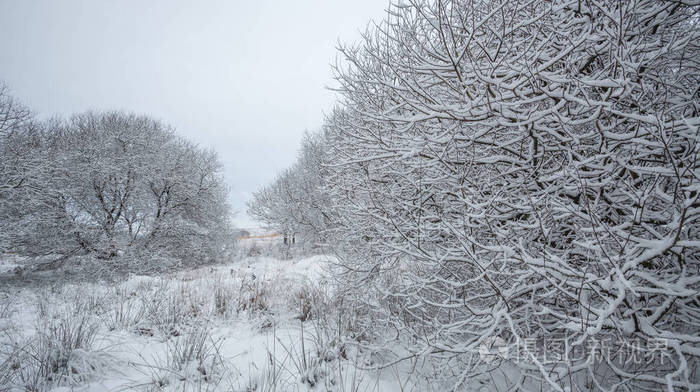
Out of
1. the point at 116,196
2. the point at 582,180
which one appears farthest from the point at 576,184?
the point at 116,196

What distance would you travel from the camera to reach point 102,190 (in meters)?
10.7

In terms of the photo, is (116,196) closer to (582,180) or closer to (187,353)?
(187,353)

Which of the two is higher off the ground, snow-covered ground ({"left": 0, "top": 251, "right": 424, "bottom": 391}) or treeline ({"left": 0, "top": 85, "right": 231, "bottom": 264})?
treeline ({"left": 0, "top": 85, "right": 231, "bottom": 264})

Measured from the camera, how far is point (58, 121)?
12203mm

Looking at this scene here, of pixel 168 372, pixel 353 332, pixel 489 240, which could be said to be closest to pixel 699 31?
pixel 489 240

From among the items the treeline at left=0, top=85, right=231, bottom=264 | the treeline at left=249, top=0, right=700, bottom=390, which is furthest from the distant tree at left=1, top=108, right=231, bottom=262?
the treeline at left=249, top=0, right=700, bottom=390

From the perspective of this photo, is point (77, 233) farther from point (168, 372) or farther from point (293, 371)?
point (293, 371)

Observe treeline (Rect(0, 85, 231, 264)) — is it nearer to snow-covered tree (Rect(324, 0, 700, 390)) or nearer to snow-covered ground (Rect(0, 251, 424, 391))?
snow-covered ground (Rect(0, 251, 424, 391))

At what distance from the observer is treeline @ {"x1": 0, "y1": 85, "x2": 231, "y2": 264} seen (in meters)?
8.43

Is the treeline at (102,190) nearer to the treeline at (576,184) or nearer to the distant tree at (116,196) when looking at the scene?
the distant tree at (116,196)

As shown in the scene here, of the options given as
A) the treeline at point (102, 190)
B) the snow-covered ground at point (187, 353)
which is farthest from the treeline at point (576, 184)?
the treeline at point (102, 190)

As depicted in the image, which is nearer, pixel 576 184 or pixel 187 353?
pixel 576 184

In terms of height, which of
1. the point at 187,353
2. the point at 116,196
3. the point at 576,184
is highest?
the point at 116,196

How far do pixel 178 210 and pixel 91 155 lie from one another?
391 cm
